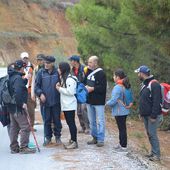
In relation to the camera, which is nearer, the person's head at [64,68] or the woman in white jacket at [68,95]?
the woman in white jacket at [68,95]

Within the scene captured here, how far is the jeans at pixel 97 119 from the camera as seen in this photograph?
11.5 m

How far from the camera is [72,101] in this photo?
11.1 metres

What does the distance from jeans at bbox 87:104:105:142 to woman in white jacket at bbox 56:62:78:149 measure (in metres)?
0.56

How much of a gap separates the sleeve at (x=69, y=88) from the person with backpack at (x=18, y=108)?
2.48 feet

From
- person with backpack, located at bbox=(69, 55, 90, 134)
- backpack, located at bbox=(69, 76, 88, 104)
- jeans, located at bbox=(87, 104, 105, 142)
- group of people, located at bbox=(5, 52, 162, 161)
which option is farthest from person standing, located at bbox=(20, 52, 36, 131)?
backpack, located at bbox=(69, 76, 88, 104)

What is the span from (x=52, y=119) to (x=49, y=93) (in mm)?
649

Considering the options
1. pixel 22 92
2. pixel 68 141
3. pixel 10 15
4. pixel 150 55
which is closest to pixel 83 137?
pixel 68 141

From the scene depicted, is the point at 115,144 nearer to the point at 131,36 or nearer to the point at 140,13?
the point at 140,13

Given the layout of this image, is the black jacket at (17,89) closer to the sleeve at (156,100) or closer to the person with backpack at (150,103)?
the person with backpack at (150,103)

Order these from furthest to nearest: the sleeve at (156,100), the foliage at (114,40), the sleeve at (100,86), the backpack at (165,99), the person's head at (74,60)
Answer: the foliage at (114,40) → the person's head at (74,60) → the sleeve at (100,86) → the backpack at (165,99) → the sleeve at (156,100)

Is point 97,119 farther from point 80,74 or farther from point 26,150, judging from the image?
point 26,150

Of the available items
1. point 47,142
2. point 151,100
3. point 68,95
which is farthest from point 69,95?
point 151,100

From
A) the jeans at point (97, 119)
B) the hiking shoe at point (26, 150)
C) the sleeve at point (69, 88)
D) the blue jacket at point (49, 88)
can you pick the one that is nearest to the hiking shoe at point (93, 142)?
the jeans at point (97, 119)

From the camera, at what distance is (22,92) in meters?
10.6
